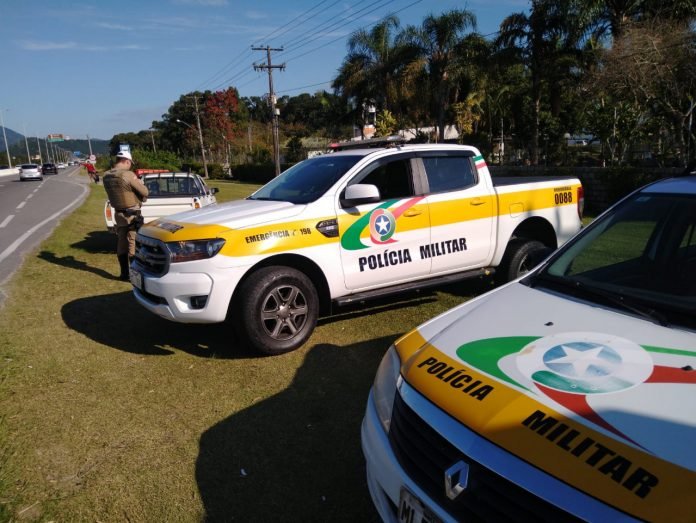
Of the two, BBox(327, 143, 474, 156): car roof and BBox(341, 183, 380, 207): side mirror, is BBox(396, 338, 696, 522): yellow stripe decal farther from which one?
BBox(327, 143, 474, 156): car roof

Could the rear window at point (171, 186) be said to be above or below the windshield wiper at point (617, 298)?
above

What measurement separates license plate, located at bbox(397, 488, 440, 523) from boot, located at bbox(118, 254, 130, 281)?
6.40 m

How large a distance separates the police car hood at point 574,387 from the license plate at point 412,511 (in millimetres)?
328

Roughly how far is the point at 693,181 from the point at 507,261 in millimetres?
2889

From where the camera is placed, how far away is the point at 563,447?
1.55 metres

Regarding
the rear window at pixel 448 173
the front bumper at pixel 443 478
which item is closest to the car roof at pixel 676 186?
the front bumper at pixel 443 478

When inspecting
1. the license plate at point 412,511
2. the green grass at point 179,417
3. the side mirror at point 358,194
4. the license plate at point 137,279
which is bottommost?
the green grass at point 179,417

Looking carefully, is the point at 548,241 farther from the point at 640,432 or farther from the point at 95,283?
the point at 95,283

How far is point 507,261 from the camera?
18.7ft

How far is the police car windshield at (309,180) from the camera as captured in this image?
4852mm

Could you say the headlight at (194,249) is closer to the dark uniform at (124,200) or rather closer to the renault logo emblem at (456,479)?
the renault logo emblem at (456,479)

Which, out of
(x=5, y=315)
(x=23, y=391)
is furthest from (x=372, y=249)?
(x=5, y=315)

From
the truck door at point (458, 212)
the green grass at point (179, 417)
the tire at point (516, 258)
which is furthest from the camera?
the tire at point (516, 258)

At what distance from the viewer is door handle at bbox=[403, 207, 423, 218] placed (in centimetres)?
493
